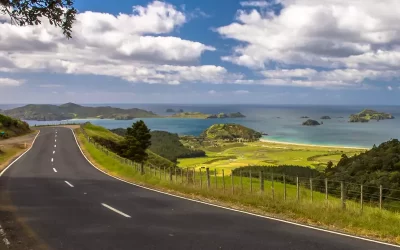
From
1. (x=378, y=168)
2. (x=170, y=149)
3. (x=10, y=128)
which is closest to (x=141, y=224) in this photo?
(x=378, y=168)

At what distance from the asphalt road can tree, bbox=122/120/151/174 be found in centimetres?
4190

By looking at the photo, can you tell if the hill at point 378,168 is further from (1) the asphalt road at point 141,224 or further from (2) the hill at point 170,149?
(2) the hill at point 170,149

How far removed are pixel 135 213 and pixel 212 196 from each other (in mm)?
4798

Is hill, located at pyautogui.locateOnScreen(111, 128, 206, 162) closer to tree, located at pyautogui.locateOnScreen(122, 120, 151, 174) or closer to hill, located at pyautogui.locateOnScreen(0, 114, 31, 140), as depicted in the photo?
tree, located at pyautogui.locateOnScreen(122, 120, 151, 174)

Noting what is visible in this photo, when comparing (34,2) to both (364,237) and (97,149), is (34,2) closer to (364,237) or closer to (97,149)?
(364,237)

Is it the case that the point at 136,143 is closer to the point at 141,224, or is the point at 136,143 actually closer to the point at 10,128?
the point at 10,128

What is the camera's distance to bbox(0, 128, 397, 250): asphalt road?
9234 mm

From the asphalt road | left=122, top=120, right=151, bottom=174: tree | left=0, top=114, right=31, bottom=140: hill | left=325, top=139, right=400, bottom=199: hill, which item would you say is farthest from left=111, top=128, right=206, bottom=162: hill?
the asphalt road

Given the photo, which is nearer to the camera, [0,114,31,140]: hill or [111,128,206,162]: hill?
[0,114,31,140]: hill

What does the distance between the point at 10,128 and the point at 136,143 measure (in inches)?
841

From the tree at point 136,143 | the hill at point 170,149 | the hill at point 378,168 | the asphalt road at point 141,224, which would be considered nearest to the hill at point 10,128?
the tree at point 136,143

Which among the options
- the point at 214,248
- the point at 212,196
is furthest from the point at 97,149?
the point at 214,248

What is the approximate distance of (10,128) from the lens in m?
61.6

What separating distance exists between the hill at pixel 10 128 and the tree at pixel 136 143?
18.1m
